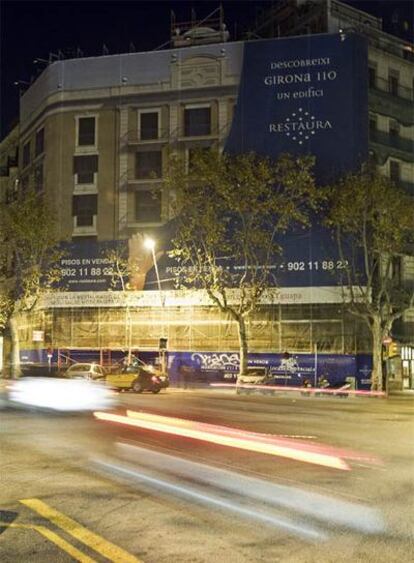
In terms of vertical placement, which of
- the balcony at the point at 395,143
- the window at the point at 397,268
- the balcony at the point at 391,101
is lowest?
the window at the point at 397,268

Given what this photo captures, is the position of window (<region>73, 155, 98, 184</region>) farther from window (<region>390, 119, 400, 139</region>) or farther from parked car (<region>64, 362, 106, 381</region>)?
window (<region>390, 119, 400, 139</region>)

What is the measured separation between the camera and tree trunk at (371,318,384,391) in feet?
112

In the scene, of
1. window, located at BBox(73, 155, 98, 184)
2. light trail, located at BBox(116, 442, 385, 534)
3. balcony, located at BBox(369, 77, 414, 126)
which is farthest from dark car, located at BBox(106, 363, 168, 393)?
balcony, located at BBox(369, 77, 414, 126)

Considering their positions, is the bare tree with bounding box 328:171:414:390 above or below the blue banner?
below

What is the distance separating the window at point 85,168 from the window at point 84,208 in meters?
1.03

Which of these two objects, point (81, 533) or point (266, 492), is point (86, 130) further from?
point (81, 533)

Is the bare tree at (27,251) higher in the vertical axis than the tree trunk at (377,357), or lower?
higher

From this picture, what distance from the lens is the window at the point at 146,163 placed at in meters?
42.6

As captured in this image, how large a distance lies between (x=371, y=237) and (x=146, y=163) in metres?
14.8

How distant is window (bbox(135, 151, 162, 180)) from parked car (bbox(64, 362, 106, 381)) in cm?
1278

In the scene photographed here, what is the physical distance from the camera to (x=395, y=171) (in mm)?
41562

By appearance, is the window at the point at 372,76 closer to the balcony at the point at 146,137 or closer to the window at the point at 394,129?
the window at the point at 394,129

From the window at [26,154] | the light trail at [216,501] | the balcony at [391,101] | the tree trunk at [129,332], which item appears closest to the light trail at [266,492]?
the light trail at [216,501]

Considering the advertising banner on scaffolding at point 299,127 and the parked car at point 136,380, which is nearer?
the parked car at point 136,380
